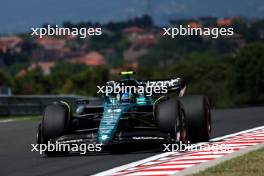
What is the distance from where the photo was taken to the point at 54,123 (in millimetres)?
14859

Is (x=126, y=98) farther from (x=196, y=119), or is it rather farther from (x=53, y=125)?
(x=196, y=119)

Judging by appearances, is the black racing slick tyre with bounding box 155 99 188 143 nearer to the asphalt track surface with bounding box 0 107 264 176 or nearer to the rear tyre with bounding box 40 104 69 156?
the asphalt track surface with bounding box 0 107 264 176

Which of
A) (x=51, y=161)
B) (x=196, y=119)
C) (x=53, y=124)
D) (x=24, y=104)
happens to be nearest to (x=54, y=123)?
(x=53, y=124)

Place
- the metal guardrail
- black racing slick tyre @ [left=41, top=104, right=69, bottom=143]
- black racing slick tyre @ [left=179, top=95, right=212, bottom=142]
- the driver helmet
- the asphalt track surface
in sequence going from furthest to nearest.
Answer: the metal guardrail < black racing slick tyre @ [left=179, top=95, right=212, bottom=142] < the driver helmet < black racing slick tyre @ [left=41, top=104, right=69, bottom=143] < the asphalt track surface

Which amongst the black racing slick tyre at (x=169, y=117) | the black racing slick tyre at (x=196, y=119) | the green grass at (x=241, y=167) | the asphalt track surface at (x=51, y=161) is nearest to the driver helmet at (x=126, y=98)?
the black racing slick tyre at (x=169, y=117)

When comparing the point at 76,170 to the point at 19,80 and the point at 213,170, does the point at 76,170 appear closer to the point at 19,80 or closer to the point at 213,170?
the point at 213,170

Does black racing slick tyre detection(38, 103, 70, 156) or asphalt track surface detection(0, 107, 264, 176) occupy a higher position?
black racing slick tyre detection(38, 103, 70, 156)

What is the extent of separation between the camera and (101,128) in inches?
571

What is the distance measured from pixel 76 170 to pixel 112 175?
1.02 meters

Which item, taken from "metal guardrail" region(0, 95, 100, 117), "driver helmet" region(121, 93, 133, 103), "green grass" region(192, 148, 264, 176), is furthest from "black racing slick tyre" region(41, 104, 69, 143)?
"metal guardrail" region(0, 95, 100, 117)

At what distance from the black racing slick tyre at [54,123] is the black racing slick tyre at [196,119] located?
2.29m

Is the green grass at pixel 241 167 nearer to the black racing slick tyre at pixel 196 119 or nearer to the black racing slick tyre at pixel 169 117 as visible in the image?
the black racing slick tyre at pixel 169 117

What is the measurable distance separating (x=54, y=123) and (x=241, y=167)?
4.30 meters

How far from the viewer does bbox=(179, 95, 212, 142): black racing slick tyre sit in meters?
16.2
